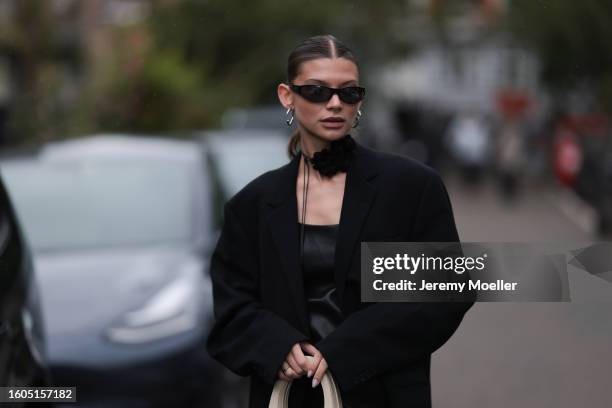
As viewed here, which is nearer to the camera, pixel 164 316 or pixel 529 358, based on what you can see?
pixel 164 316

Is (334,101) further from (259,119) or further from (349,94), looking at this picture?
(259,119)

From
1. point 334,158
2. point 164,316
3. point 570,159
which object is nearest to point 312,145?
point 334,158

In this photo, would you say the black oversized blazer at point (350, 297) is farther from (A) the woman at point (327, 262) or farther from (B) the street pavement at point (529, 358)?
(B) the street pavement at point (529, 358)

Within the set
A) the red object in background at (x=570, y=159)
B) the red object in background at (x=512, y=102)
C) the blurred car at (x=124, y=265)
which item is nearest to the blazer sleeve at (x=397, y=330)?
the blurred car at (x=124, y=265)

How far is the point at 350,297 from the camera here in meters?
2.72

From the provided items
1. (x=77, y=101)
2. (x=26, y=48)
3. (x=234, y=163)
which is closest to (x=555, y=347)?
(x=234, y=163)

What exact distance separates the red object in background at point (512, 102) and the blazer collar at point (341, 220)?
1516 cm

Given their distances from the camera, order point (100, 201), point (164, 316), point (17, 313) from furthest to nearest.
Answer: point (100, 201)
point (164, 316)
point (17, 313)

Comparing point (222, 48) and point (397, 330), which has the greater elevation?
point (397, 330)

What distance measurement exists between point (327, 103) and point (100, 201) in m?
3.57

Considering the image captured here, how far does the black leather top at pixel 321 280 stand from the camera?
272 centimetres

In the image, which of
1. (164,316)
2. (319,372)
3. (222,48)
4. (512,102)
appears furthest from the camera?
(222,48)

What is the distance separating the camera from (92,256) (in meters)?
5.54

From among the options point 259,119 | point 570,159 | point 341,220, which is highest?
point 341,220
